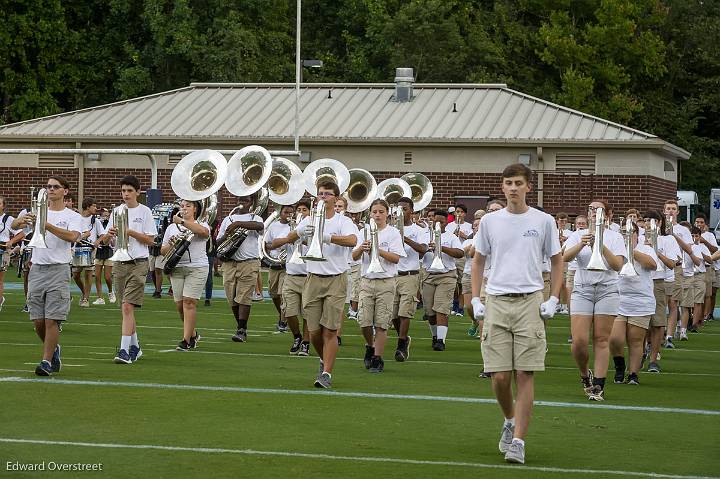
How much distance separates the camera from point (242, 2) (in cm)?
5344

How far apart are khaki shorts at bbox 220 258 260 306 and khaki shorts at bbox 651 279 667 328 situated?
5.21m

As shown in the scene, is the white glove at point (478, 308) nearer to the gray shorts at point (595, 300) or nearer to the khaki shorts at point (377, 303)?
the gray shorts at point (595, 300)

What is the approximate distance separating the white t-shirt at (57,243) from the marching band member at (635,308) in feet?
17.9

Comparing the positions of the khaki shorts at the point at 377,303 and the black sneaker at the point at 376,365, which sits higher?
the khaki shorts at the point at 377,303

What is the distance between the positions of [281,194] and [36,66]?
34.6 meters

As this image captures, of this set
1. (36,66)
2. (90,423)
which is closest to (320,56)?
(36,66)

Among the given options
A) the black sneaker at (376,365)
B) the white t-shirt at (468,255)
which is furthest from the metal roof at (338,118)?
the black sneaker at (376,365)

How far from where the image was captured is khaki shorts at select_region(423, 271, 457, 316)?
1834cm

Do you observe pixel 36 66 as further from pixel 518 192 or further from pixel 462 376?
pixel 518 192

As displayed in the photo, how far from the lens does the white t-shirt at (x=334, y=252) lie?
14070 mm

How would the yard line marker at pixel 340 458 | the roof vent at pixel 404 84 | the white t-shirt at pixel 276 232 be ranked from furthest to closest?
the roof vent at pixel 404 84 → the white t-shirt at pixel 276 232 → the yard line marker at pixel 340 458

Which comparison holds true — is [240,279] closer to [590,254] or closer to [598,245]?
[590,254]

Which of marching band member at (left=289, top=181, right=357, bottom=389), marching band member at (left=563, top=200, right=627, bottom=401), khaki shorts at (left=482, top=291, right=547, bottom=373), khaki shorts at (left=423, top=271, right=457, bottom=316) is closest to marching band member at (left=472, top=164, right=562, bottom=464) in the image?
khaki shorts at (left=482, top=291, right=547, bottom=373)

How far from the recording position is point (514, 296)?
9.98 metres
